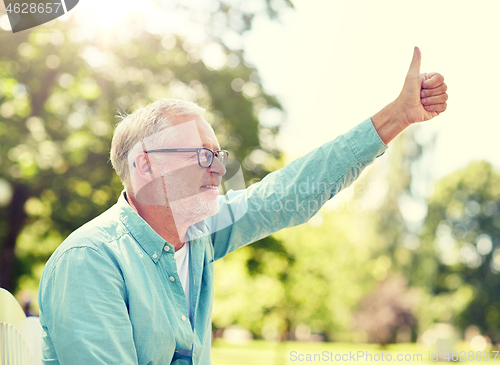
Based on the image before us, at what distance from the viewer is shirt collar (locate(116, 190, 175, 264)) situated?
1.13 meters

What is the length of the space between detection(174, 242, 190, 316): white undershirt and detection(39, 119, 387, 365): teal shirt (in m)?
0.02

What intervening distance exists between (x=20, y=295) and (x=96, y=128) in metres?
3.46

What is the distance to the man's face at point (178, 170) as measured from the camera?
4.10ft

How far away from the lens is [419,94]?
3.99 feet

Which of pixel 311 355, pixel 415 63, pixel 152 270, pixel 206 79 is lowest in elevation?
pixel 311 355

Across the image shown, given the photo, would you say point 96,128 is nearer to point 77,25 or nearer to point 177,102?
point 77,25

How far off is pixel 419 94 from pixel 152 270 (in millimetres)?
895

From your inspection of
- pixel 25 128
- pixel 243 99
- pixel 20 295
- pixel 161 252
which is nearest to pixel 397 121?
pixel 161 252

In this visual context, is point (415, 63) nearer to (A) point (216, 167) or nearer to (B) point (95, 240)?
(A) point (216, 167)

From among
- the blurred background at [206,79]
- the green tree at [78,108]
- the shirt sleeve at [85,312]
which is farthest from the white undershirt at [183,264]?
the green tree at [78,108]

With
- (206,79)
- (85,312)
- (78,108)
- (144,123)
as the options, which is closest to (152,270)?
(85,312)

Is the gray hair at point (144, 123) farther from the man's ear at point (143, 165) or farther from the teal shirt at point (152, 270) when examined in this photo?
the teal shirt at point (152, 270)

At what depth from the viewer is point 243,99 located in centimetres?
609

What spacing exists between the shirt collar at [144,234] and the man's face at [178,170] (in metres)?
0.10
